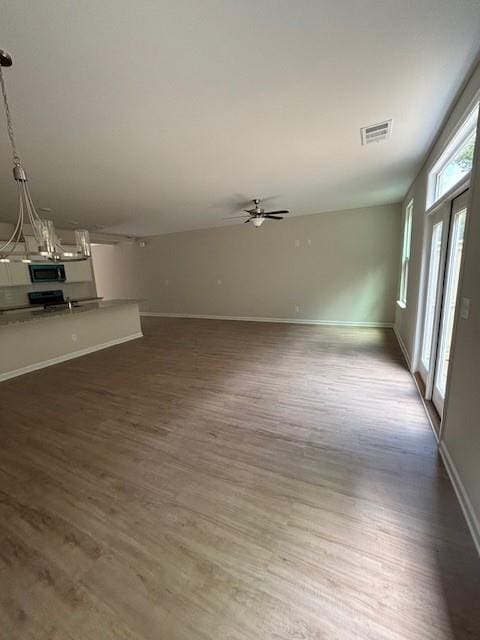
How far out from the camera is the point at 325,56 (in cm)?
153

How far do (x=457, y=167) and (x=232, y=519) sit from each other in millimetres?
3379

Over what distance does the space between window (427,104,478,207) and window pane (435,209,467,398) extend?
1.18 ft

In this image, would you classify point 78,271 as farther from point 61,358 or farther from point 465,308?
point 465,308

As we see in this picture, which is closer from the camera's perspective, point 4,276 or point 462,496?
point 462,496

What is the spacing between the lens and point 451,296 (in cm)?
245

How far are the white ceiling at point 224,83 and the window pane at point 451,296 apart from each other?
0.95 m

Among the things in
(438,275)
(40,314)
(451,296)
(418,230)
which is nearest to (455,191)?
(438,275)

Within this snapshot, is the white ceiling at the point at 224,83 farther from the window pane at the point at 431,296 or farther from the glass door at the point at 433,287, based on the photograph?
the window pane at the point at 431,296

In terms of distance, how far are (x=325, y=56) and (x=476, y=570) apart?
2.80 meters

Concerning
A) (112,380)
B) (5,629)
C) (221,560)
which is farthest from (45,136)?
(221,560)

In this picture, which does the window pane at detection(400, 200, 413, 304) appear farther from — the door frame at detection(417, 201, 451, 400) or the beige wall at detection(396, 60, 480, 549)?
the beige wall at detection(396, 60, 480, 549)

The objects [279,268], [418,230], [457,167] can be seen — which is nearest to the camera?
[457,167]

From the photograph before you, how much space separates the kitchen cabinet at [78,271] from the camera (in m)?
6.10

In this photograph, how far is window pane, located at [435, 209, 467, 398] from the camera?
2.27 metres
